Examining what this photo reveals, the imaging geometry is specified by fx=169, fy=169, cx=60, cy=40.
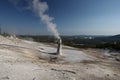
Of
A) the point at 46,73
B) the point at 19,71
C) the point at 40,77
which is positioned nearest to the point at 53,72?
the point at 46,73

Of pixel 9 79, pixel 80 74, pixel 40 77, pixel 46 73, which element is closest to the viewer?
pixel 9 79

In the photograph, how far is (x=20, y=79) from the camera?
9.96 metres

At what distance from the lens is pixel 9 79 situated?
32.2 ft

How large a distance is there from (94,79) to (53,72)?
2861mm

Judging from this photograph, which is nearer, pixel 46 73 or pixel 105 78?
pixel 46 73

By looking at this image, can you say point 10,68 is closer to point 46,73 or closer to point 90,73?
point 46,73

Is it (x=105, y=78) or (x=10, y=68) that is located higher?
(x=10, y=68)

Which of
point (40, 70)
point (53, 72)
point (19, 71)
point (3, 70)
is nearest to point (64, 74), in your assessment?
point (53, 72)

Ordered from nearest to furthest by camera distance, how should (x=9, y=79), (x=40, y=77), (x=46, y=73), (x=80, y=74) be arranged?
1. (x=9, y=79)
2. (x=40, y=77)
3. (x=46, y=73)
4. (x=80, y=74)

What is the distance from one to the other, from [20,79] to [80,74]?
4363 millimetres

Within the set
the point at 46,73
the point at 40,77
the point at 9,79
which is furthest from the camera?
the point at 46,73

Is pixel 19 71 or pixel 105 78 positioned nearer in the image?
pixel 19 71

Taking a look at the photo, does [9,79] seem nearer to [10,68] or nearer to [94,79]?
[10,68]

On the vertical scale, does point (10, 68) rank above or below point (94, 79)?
above
